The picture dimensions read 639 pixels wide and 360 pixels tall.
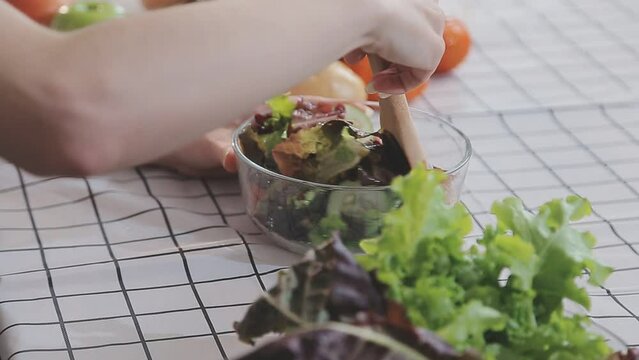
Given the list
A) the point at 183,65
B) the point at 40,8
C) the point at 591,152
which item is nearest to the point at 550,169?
the point at 591,152

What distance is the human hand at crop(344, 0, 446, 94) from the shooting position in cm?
76

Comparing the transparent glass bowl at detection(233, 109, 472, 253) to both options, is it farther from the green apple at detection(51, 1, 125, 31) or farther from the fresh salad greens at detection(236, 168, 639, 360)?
the green apple at detection(51, 1, 125, 31)

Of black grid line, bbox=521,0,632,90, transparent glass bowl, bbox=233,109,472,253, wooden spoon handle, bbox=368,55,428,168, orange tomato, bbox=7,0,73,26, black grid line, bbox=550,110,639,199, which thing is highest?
wooden spoon handle, bbox=368,55,428,168

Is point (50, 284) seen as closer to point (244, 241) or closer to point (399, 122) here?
point (244, 241)

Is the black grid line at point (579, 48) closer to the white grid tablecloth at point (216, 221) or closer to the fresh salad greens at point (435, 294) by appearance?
the white grid tablecloth at point (216, 221)

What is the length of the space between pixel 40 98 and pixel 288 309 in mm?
210

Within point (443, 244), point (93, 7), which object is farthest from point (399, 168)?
point (93, 7)

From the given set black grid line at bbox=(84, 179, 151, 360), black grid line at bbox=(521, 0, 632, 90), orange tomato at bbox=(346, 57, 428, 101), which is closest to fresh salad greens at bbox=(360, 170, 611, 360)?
black grid line at bbox=(84, 179, 151, 360)

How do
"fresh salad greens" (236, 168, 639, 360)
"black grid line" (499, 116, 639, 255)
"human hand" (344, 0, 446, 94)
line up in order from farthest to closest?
"black grid line" (499, 116, 639, 255) < "human hand" (344, 0, 446, 94) < "fresh salad greens" (236, 168, 639, 360)

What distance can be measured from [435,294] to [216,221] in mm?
462

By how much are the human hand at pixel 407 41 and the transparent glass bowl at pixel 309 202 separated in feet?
0.36

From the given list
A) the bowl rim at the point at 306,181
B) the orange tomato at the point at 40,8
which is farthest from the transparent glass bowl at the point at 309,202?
the orange tomato at the point at 40,8

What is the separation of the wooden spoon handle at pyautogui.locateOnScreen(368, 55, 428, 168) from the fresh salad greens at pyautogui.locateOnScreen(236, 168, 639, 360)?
0.21 metres

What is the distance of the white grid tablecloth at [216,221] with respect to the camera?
2.67ft
